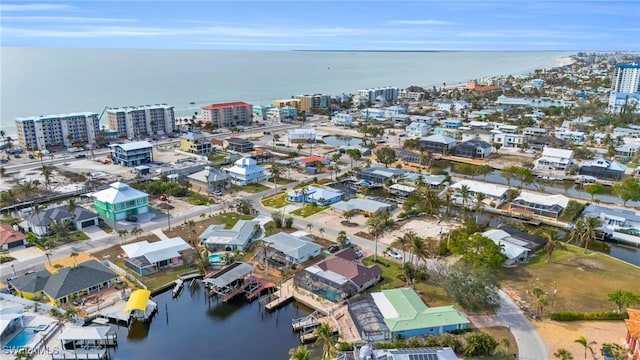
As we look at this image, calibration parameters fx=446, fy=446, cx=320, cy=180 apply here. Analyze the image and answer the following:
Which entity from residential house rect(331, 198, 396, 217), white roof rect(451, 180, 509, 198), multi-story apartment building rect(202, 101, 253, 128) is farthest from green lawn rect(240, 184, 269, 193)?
multi-story apartment building rect(202, 101, 253, 128)

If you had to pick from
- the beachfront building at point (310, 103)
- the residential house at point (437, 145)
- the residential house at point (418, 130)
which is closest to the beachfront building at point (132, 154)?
the residential house at point (437, 145)

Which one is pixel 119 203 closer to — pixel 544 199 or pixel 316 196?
pixel 316 196

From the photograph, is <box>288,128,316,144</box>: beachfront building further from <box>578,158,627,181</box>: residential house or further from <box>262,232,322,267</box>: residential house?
<box>262,232,322,267</box>: residential house

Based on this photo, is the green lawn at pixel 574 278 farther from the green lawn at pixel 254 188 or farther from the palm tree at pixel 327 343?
the green lawn at pixel 254 188

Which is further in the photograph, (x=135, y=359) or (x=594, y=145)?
(x=594, y=145)

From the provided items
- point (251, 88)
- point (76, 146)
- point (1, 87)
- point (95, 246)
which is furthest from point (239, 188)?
point (1, 87)

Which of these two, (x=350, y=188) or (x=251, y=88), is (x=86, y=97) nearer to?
(x=251, y=88)
